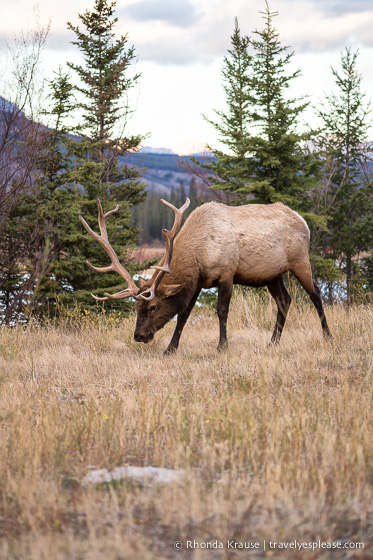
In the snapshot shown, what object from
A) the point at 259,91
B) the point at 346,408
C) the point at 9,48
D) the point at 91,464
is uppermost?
the point at 259,91

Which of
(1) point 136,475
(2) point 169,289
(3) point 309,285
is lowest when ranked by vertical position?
(1) point 136,475

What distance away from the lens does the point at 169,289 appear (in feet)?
23.0

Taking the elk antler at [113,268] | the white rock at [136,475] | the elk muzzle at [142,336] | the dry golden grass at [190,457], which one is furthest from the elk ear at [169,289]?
the white rock at [136,475]

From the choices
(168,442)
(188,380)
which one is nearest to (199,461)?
(168,442)

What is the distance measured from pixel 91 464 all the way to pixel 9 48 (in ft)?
26.1

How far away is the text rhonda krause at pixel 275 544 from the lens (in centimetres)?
254

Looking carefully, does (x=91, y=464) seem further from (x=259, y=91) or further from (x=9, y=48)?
(x=259, y=91)

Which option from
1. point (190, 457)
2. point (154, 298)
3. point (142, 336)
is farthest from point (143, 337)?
point (190, 457)

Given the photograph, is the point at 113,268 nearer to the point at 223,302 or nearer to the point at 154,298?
the point at 154,298

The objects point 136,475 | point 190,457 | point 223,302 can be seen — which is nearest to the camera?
point 136,475

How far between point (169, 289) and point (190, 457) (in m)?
3.73

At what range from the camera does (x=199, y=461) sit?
3.40 meters

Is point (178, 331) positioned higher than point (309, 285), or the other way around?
point (309, 285)

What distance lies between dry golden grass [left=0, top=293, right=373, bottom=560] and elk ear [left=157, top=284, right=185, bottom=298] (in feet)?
3.92
